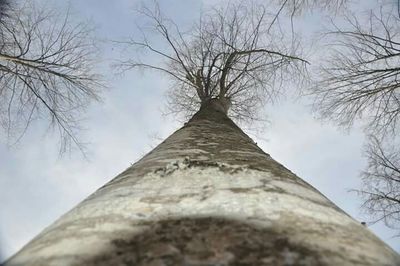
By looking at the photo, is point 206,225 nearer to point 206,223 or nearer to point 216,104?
point 206,223

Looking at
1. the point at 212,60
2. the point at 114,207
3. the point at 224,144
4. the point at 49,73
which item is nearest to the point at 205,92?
the point at 212,60

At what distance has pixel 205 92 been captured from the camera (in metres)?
7.38

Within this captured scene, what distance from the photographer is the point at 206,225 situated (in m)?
1.63

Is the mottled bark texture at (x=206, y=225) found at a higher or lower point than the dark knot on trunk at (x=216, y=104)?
lower

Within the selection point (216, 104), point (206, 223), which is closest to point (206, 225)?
point (206, 223)

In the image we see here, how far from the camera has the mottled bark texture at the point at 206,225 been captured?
142 centimetres

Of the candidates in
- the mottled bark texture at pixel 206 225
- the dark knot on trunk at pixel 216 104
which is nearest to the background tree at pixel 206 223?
the mottled bark texture at pixel 206 225

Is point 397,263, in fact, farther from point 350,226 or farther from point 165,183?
point 165,183

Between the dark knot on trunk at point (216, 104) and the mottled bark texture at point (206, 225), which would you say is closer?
the mottled bark texture at point (206, 225)

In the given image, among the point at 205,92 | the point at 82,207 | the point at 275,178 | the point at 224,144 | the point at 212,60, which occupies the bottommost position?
the point at 82,207

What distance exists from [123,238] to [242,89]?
718cm

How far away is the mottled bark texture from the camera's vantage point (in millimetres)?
1423

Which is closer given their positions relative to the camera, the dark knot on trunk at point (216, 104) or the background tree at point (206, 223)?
the background tree at point (206, 223)

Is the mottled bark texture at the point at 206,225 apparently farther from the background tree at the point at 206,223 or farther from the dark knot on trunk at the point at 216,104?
the dark knot on trunk at the point at 216,104
